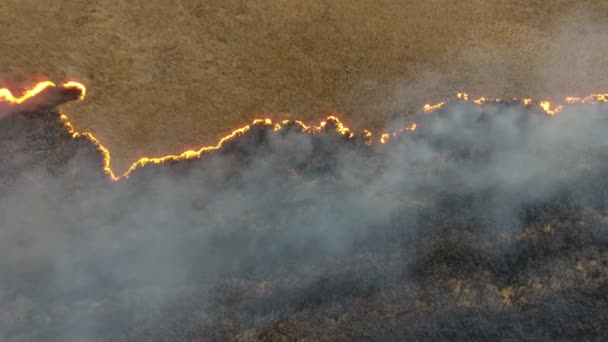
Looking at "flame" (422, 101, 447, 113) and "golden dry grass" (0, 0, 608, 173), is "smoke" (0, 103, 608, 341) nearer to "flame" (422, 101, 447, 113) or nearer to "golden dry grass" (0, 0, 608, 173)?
"flame" (422, 101, 447, 113)

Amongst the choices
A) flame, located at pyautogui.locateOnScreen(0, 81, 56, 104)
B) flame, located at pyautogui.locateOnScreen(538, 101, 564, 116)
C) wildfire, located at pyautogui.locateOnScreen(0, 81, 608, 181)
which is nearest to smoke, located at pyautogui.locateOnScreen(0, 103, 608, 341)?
wildfire, located at pyautogui.locateOnScreen(0, 81, 608, 181)

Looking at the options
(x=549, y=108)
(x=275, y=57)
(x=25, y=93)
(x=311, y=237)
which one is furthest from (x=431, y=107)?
(x=25, y=93)

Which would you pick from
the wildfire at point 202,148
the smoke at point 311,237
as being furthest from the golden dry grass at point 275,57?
the smoke at point 311,237

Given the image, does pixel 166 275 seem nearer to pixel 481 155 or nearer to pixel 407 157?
pixel 407 157

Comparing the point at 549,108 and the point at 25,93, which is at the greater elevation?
the point at 25,93

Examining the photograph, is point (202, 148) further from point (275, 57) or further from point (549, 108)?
point (549, 108)

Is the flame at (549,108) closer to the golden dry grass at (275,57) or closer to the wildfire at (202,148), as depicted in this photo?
the wildfire at (202,148)
